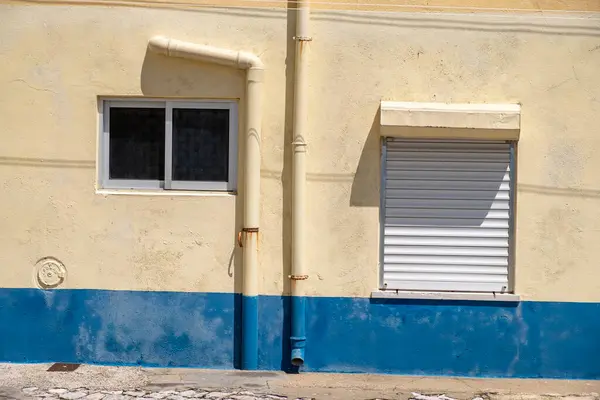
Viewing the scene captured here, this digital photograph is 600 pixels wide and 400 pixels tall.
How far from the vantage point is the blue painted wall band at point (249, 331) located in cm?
797

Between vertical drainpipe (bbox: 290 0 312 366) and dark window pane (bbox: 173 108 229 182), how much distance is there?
73 centimetres

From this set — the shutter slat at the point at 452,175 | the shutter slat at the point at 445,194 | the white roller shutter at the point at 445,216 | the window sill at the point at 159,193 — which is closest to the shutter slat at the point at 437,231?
the white roller shutter at the point at 445,216

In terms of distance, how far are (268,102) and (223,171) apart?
791 mm

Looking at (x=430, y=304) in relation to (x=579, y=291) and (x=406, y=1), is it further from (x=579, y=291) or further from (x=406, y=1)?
(x=406, y=1)

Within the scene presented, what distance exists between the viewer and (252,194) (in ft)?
26.0

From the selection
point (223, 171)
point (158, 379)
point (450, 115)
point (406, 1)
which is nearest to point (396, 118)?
point (450, 115)

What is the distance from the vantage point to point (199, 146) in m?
8.19

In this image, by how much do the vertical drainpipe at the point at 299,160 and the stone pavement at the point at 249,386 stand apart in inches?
17.0

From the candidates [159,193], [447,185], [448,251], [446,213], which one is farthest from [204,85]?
[448,251]

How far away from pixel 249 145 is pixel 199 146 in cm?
56

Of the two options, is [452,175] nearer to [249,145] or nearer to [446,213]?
[446,213]

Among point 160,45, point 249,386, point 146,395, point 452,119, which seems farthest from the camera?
point 160,45

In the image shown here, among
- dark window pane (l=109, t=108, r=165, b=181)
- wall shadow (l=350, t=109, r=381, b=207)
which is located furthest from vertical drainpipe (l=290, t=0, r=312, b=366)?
dark window pane (l=109, t=108, r=165, b=181)

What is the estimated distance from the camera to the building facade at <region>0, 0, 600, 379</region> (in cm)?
792
